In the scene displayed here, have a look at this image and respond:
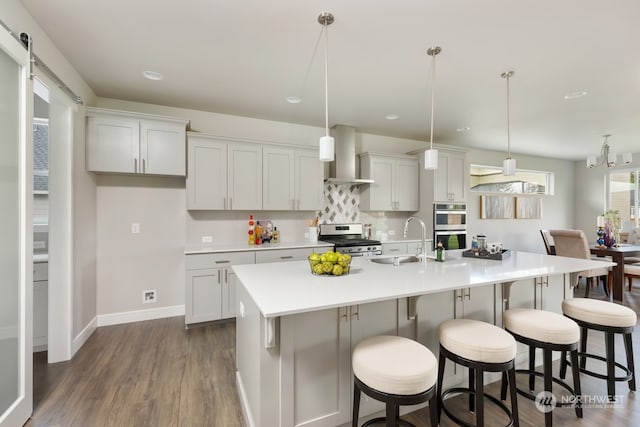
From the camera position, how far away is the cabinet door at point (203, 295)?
3219 mm

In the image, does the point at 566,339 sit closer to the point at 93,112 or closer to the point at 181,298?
the point at 181,298

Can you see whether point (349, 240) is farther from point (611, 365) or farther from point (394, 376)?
point (394, 376)

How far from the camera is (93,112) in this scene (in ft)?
9.92

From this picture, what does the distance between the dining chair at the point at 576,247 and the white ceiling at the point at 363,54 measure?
1704 mm

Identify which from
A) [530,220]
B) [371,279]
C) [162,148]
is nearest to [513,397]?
[371,279]

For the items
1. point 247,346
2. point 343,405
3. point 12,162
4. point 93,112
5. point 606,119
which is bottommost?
point 343,405

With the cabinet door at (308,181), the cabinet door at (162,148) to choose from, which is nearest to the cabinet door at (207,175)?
the cabinet door at (162,148)

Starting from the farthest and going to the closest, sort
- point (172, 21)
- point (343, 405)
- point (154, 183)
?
1. point (154, 183)
2. point (172, 21)
3. point (343, 405)

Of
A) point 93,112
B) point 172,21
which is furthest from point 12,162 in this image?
point 93,112

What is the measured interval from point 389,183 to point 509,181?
351 cm

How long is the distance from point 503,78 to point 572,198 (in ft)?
20.9

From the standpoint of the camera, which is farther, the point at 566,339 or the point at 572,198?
the point at 572,198

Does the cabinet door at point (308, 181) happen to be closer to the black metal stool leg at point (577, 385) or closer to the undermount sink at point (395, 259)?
the undermount sink at point (395, 259)

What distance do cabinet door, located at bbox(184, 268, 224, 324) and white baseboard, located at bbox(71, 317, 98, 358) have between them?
3.04 feet
